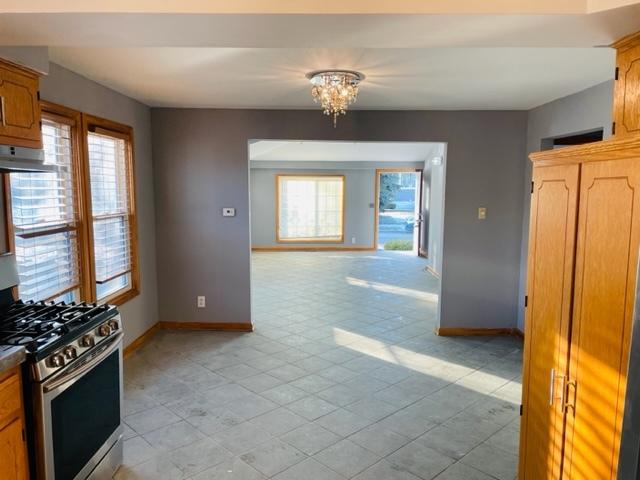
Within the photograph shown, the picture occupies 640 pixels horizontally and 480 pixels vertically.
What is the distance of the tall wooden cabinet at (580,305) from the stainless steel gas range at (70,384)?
2.14 meters

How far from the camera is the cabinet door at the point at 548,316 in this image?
1.80 meters

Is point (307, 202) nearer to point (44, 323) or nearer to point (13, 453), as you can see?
point (44, 323)

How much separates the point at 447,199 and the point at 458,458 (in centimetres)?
278

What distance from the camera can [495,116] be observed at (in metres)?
4.68

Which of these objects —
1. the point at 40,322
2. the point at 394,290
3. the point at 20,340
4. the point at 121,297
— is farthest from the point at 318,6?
the point at 394,290

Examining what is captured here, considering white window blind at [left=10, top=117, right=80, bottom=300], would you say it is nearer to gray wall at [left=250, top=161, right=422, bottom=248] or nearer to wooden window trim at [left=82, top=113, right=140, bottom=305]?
wooden window trim at [left=82, top=113, right=140, bottom=305]

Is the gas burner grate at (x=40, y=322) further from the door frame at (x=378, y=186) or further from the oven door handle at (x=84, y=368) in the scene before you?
the door frame at (x=378, y=186)

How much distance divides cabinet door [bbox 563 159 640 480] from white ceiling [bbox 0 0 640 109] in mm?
599

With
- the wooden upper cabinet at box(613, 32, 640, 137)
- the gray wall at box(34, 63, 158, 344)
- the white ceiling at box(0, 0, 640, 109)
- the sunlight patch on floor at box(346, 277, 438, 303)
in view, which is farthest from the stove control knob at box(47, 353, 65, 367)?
the sunlight patch on floor at box(346, 277, 438, 303)

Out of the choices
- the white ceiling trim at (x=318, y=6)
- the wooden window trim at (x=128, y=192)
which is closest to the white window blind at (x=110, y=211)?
the wooden window trim at (x=128, y=192)

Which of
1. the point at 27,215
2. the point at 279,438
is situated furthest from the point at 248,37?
the point at 279,438

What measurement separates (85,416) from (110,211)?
7.28 feet

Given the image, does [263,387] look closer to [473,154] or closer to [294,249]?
[473,154]

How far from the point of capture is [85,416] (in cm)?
219
